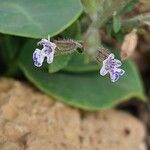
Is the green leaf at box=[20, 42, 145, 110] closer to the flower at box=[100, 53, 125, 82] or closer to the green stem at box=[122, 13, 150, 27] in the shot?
the green stem at box=[122, 13, 150, 27]

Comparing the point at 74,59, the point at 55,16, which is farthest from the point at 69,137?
the point at 55,16

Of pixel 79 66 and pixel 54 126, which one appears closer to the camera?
pixel 54 126

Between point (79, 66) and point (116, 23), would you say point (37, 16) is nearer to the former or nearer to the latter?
point (116, 23)

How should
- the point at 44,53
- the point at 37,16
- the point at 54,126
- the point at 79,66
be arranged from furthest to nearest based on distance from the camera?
the point at 79,66 < the point at 54,126 < the point at 37,16 < the point at 44,53

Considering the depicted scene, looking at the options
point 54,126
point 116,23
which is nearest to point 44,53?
point 116,23

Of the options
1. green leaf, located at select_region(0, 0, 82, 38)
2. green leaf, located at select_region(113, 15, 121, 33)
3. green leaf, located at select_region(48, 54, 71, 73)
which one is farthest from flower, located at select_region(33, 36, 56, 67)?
green leaf, located at select_region(113, 15, 121, 33)

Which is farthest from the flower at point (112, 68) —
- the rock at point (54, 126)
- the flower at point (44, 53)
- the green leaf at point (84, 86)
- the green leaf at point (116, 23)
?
the green leaf at point (84, 86)

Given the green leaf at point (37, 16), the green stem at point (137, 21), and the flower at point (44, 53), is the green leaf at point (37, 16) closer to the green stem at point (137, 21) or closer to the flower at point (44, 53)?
the flower at point (44, 53)
